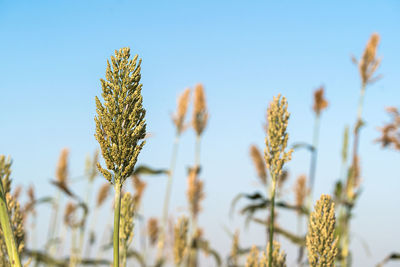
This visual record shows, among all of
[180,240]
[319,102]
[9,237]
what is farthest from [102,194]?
[9,237]

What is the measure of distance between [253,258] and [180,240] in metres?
0.88

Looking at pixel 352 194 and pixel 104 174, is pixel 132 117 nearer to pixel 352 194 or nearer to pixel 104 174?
pixel 104 174

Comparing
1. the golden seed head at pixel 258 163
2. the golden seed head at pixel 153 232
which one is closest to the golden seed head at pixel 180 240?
the golden seed head at pixel 258 163

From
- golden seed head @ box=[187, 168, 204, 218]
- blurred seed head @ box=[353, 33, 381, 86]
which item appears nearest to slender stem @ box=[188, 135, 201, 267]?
golden seed head @ box=[187, 168, 204, 218]

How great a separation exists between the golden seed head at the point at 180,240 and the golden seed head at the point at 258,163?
2.99 m

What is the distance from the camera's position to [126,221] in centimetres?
297

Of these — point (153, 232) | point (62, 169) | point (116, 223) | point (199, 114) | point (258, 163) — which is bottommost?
point (153, 232)

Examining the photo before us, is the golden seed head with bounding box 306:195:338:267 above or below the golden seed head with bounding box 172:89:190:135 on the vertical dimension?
below

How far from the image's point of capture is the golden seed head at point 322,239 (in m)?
2.29

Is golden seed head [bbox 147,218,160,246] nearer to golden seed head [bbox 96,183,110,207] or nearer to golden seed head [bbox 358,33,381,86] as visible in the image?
golden seed head [bbox 96,183,110,207]

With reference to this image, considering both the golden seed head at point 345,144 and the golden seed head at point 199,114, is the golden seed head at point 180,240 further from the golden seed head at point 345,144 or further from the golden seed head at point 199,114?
the golden seed head at point 199,114

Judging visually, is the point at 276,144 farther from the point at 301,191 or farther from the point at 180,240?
the point at 301,191

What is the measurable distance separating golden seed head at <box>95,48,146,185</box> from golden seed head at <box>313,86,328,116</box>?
6.37 metres

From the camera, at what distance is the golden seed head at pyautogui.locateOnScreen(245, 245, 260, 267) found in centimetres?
335
